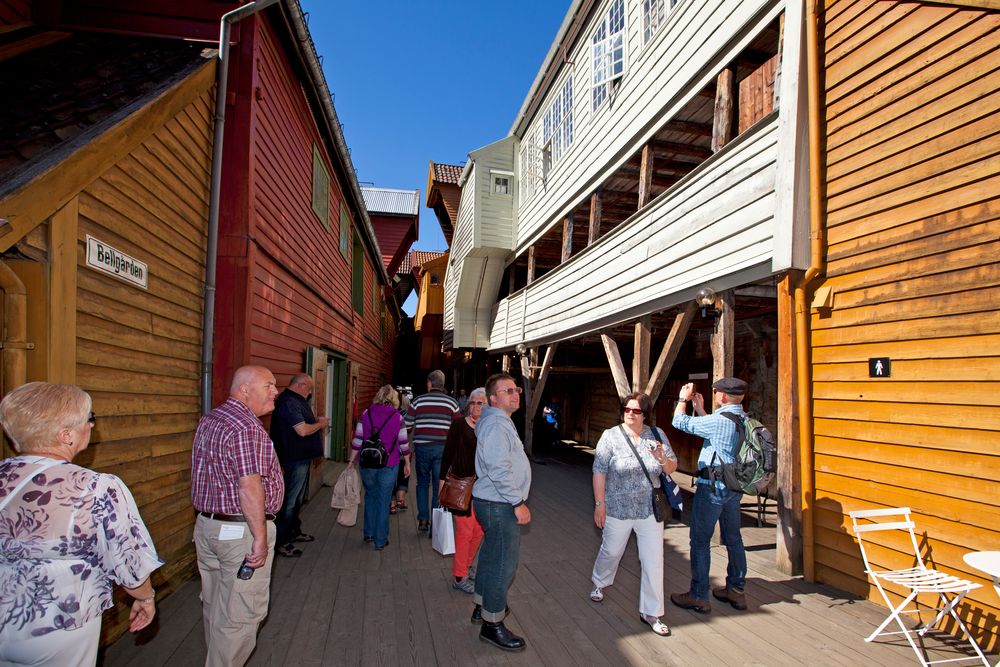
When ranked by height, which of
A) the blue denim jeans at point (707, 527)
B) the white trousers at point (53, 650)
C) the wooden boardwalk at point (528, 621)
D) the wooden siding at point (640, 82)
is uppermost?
the wooden siding at point (640, 82)

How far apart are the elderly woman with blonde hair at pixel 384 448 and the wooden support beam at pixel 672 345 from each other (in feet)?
9.69

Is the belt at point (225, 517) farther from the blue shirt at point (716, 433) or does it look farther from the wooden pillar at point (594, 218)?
the wooden pillar at point (594, 218)

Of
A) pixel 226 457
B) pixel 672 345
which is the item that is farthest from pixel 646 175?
pixel 226 457

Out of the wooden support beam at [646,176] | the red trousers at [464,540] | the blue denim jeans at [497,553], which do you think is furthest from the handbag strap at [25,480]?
the wooden support beam at [646,176]

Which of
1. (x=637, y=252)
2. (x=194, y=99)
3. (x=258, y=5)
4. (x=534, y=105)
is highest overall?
(x=534, y=105)

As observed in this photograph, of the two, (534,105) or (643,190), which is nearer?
(643,190)

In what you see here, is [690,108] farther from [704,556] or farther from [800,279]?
[704,556]

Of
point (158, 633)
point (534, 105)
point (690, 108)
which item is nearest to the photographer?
point (158, 633)

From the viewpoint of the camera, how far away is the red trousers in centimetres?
440

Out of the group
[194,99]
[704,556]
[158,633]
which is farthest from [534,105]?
[158,633]

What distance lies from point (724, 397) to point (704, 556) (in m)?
1.21

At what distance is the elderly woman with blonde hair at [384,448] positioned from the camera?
544cm

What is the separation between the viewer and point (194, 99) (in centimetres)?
480

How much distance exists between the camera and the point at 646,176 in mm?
7562
